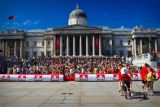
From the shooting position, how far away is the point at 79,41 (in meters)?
93.5

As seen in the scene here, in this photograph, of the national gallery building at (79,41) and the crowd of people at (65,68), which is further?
the national gallery building at (79,41)

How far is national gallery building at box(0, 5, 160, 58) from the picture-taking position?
92.1 meters

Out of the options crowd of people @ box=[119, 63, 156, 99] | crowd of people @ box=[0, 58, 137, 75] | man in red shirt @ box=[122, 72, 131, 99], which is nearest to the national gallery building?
crowd of people @ box=[0, 58, 137, 75]

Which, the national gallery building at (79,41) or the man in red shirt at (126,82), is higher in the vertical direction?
the national gallery building at (79,41)

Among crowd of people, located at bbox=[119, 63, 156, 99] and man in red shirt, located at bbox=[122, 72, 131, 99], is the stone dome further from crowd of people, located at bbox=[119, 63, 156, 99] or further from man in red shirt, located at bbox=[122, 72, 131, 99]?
man in red shirt, located at bbox=[122, 72, 131, 99]

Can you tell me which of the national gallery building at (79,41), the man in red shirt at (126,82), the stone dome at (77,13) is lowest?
the man in red shirt at (126,82)

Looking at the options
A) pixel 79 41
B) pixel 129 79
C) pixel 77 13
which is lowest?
pixel 129 79

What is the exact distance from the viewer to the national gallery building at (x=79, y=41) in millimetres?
92113

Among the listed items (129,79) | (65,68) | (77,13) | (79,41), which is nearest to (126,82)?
(129,79)

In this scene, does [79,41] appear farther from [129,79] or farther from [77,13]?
[129,79]

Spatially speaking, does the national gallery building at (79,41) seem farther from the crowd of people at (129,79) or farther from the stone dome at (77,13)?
the crowd of people at (129,79)

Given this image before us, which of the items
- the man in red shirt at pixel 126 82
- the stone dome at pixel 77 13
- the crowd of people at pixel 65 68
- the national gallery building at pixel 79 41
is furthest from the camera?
the stone dome at pixel 77 13

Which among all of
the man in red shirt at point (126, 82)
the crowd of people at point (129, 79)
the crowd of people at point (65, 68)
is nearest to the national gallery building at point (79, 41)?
the crowd of people at point (65, 68)

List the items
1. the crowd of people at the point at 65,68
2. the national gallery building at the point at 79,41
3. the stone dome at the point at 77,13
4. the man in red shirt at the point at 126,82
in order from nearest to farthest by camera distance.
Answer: the man in red shirt at the point at 126,82
the crowd of people at the point at 65,68
the national gallery building at the point at 79,41
the stone dome at the point at 77,13
